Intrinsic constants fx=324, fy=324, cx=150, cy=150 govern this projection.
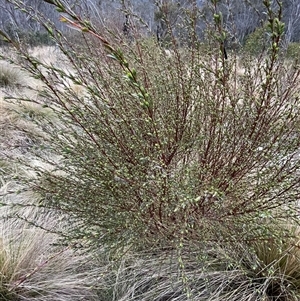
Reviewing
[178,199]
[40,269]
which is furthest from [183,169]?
[40,269]

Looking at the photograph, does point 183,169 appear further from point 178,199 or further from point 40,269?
point 40,269

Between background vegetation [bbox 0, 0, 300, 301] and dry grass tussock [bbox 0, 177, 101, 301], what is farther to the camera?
dry grass tussock [bbox 0, 177, 101, 301]

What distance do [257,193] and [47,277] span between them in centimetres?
105

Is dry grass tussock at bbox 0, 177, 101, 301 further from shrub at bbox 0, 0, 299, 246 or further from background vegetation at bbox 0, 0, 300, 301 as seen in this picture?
shrub at bbox 0, 0, 299, 246

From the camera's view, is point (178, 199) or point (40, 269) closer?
point (178, 199)

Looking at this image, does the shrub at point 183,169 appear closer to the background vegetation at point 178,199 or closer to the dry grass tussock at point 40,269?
the background vegetation at point 178,199

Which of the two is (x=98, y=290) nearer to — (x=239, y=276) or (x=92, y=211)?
(x=92, y=211)

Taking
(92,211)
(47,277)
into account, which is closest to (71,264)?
(47,277)

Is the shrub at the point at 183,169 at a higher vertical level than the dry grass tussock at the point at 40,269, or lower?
higher

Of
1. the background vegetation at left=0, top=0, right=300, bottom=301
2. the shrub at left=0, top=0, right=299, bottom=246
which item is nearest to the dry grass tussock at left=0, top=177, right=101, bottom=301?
the background vegetation at left=0, top=0, right=300, bottom=301

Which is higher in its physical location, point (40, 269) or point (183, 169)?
point (183, 169)

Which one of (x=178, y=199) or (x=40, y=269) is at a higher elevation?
(x=178, y=199)

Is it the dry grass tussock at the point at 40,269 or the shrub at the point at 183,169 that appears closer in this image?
the shrub at the point at 183,169

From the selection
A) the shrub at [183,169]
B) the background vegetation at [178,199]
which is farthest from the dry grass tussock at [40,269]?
the shrub at [183,169]
